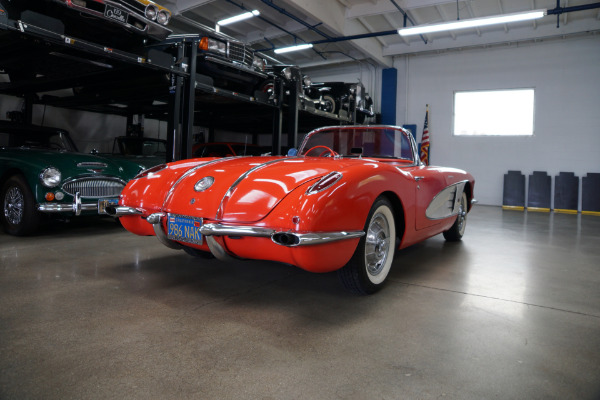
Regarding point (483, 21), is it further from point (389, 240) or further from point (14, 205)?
point (14, 205)

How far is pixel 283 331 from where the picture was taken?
1.91 metres

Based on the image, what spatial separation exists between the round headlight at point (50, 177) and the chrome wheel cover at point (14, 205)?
0.33m

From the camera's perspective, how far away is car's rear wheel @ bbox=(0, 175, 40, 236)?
158 inches

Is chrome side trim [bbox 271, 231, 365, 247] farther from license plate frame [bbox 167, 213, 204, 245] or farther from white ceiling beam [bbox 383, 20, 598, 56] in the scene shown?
white ceiling beam [bbox 383, 20, 598, 56]

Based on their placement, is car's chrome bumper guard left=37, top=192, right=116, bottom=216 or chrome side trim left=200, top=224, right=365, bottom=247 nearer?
chrome side trim left=200, top=224, right=365, bottom=247

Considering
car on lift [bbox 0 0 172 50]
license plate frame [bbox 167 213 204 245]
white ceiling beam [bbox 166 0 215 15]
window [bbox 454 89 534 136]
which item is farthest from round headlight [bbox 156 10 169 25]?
window [bbox 454 89 534 136]

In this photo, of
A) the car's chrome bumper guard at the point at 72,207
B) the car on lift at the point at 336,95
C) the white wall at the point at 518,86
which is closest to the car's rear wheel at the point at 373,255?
the car's chrome bumper guard at the point at 72,207

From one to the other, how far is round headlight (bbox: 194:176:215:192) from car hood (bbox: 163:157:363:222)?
2cm

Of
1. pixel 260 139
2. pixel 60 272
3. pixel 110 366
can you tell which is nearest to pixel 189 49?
pixel 60 272

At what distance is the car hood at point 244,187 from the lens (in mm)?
2141

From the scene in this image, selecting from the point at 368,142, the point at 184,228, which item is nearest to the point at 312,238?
the point at 184,228

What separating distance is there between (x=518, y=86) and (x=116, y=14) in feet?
35.4

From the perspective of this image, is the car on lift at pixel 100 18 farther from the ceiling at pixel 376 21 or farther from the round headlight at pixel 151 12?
the ceiling at pixel 376 21

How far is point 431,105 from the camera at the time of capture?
12.4 m
